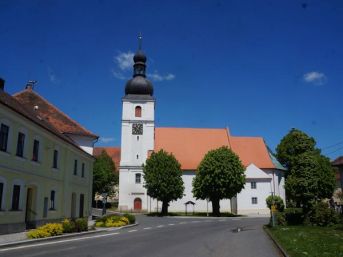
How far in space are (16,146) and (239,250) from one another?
1345cm

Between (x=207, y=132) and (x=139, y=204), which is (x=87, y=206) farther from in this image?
(x=207, y=132)

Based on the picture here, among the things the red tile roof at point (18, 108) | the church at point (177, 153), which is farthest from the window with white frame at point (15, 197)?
the church at point (177, 153)

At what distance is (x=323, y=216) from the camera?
26.7m

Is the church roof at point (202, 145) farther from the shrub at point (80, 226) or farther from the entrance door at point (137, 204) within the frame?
the shrub at point (80, 226)

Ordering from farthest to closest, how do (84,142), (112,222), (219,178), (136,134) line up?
(136,134) → (219,178) → (84,142) → (112,222)

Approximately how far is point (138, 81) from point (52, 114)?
29.4m

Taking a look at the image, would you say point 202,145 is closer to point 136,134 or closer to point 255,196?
point 136,134

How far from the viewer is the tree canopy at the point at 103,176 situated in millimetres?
63031

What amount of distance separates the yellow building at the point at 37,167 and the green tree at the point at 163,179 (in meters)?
15.4

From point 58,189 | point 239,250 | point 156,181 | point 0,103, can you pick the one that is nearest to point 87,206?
point 58,189

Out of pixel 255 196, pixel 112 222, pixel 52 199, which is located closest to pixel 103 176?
pixel 255 196

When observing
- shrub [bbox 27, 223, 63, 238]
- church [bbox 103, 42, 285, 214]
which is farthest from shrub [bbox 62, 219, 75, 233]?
church [bbox 103, 42, 285, 214]

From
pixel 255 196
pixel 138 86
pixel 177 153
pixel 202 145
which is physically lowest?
pixel 255 196

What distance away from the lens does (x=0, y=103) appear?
18.3 meters
